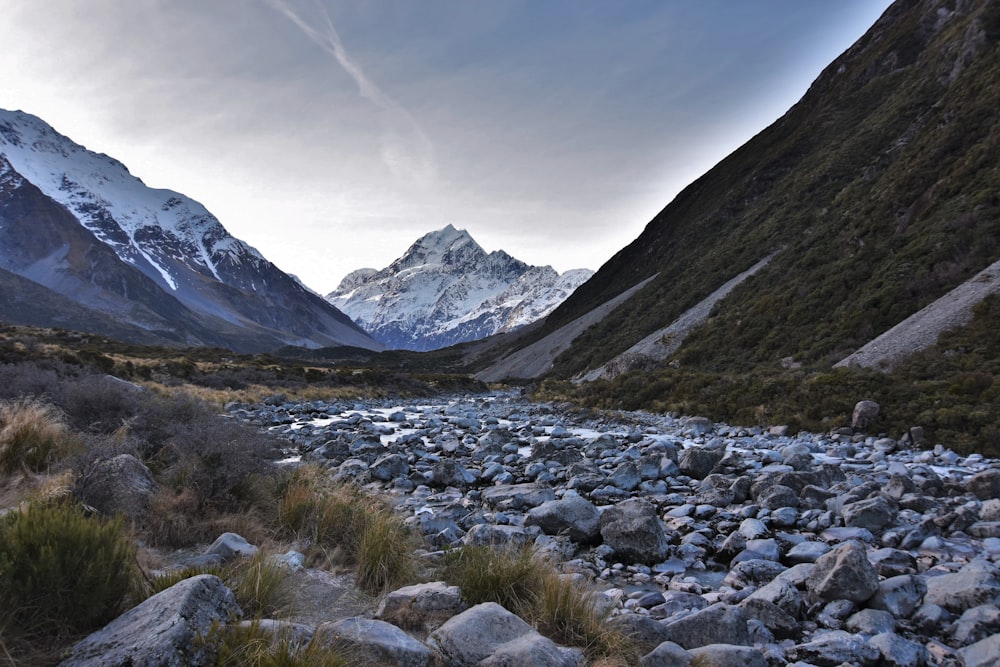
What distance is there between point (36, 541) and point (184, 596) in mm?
975

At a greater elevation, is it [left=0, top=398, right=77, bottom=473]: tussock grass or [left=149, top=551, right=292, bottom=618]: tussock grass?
[left=0, top=398, right=77, bottom=473]: tussock grass

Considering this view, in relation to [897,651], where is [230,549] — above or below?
above

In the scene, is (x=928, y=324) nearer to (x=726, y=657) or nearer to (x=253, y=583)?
(x=726, y=657)

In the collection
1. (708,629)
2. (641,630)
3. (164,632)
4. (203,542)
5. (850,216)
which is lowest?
(708,629)

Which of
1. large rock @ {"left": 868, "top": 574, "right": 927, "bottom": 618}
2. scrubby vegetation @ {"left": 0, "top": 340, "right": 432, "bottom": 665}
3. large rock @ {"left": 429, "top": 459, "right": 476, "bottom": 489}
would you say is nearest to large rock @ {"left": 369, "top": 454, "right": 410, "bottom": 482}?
large rock @ {"left": 429, "top": 459, "right": 476, "bottom": 489}

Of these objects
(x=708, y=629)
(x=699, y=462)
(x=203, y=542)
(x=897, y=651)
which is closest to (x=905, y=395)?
(x=699, y=462)

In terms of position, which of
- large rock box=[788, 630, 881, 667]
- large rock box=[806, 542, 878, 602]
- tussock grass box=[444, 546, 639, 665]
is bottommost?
large rock box=[788, 630, 881, 667]

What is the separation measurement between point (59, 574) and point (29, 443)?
5294 mm

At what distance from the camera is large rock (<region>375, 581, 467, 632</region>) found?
382 centimetres

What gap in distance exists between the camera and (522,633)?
3434 mm

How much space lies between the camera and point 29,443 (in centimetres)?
676

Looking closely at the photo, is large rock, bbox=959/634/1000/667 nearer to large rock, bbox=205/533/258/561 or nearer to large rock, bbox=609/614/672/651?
large rock, bbox=609/614/672/651

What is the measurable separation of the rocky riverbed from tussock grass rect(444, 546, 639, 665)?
26 cm

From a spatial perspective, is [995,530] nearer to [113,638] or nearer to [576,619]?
[576,619]
